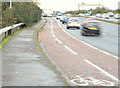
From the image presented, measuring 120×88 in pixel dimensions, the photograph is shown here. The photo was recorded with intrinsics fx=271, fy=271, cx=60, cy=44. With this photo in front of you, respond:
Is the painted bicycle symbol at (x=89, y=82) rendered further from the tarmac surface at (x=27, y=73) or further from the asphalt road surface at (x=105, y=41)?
the asphalt road surface at (x=105, y=41)

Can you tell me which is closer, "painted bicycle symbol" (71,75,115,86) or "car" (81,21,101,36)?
"painted bicycle symbol" (71,75,115,86)

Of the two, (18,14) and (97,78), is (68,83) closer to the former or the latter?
(97,78)

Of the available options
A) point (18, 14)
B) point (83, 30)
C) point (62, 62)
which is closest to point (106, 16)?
point (18, 14)

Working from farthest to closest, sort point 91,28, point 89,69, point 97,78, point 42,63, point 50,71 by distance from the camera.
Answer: point 91,28 → point 42,63 → point 89,69 → point 50,71 → point 97,78

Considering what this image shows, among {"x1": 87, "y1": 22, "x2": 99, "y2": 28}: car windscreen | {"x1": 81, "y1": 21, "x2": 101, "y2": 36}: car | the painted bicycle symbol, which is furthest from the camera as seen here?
{"x1": 87, "y1": 22, "x2": 99, "y2": 28}: car windscreen

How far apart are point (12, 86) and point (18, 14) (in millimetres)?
31654

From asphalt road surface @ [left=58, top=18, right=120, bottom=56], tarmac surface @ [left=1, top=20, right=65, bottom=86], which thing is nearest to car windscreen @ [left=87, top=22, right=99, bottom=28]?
asphalt road surface @ [left=58, top=18, right=120, bottom=56]

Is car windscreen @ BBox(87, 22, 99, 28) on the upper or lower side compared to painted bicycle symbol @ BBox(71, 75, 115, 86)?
upper

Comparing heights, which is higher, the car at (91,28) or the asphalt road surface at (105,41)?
the car at (91,28)

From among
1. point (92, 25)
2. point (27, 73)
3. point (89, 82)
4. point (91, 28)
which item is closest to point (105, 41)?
point (91, 28)

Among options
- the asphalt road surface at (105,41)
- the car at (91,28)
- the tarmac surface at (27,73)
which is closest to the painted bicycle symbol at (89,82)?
the tarmac surface at (27,73)

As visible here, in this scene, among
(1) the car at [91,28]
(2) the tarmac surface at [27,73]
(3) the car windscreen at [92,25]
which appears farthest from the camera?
(3) the car windscreen at [92,25]

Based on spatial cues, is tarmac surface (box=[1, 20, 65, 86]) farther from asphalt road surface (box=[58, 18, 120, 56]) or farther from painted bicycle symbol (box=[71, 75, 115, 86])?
asphalt road surface (box=[58, 18, 120, 56])

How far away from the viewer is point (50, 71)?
9.69 meters
